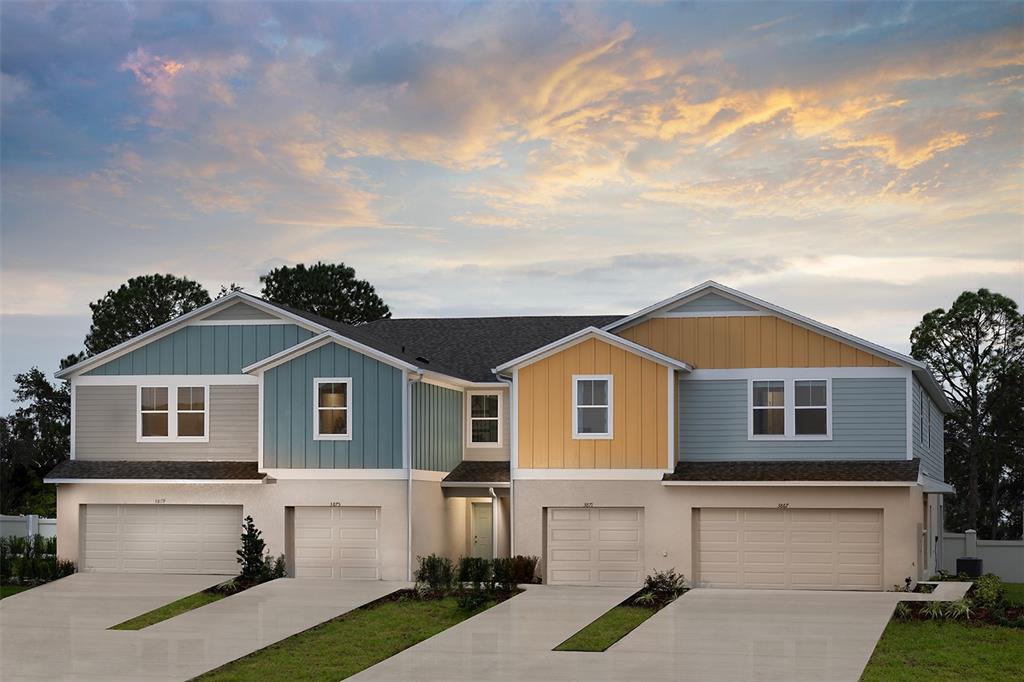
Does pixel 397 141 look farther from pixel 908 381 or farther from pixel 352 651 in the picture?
pixel 352 651

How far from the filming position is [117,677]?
22.4m

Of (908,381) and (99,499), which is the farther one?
(99,499)

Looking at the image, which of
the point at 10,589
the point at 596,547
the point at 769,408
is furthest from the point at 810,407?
the point at 10,589

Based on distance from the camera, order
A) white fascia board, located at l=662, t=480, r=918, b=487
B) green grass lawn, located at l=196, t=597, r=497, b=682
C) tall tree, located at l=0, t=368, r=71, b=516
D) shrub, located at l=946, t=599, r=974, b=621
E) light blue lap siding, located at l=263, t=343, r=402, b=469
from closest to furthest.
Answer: green grass lawn, located at l=196, t=597, r=497, b=682
shrub, located at l=946, t=599, r=974, b=621
white fascia board, located at l=662, t=480, r=918, b=487
light blue lap siding, located at l=263, t=343, r=402, b=469
tall tree, located at l=0, t=368, r=71, b=516

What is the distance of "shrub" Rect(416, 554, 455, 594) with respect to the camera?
31.3m

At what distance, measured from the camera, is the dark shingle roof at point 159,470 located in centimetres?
3444

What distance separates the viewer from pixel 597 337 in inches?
1289


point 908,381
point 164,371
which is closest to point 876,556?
point 908,381

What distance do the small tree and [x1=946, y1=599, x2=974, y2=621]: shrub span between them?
15553 millimetres

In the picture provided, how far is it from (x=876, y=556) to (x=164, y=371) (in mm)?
18167

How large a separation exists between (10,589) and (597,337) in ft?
50.5

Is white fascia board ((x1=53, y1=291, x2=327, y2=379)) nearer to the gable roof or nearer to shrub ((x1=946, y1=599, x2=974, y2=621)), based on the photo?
the gable roof

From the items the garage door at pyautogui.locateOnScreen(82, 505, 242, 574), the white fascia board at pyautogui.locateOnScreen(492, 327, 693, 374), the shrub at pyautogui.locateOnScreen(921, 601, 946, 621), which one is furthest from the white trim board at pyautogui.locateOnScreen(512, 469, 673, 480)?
the garage door at pyautogui.locateOnScreen(82, 505, 242, 574)

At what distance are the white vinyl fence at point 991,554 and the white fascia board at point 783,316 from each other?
11.8 meters
